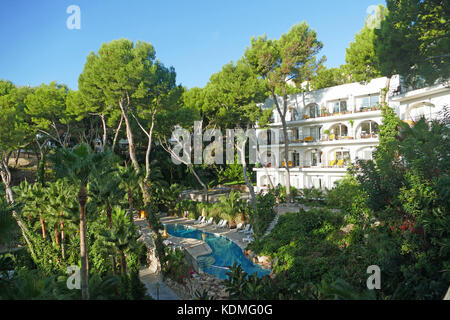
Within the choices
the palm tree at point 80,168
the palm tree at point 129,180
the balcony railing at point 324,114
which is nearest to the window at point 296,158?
the balcony railing at point 324,114

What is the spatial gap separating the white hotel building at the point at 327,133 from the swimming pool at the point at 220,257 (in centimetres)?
1192

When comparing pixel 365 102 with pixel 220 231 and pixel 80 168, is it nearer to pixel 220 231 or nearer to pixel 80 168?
pixel 220 231

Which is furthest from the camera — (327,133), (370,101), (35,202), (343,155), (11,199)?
(327,133)

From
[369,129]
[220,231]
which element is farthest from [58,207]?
[369,129]

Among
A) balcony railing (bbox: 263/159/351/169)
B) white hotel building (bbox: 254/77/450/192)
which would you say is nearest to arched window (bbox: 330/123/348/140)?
white hotel building (bbox: 254/77/450/192)

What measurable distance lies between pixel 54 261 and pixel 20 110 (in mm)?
21330

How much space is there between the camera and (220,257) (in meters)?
17.6

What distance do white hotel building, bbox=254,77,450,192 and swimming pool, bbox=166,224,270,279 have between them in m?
11.9

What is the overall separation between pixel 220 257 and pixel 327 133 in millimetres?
19781

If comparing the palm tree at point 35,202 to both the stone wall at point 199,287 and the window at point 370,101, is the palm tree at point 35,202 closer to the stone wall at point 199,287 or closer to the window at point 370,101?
the stone wall at point 199,287

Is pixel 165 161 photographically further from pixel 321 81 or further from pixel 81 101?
pixel 321 81

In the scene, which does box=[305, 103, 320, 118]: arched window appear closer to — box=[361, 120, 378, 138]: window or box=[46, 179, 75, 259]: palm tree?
box=[361, 120, 378, 138]: window

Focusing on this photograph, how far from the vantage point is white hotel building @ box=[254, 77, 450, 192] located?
2808 centimetres
